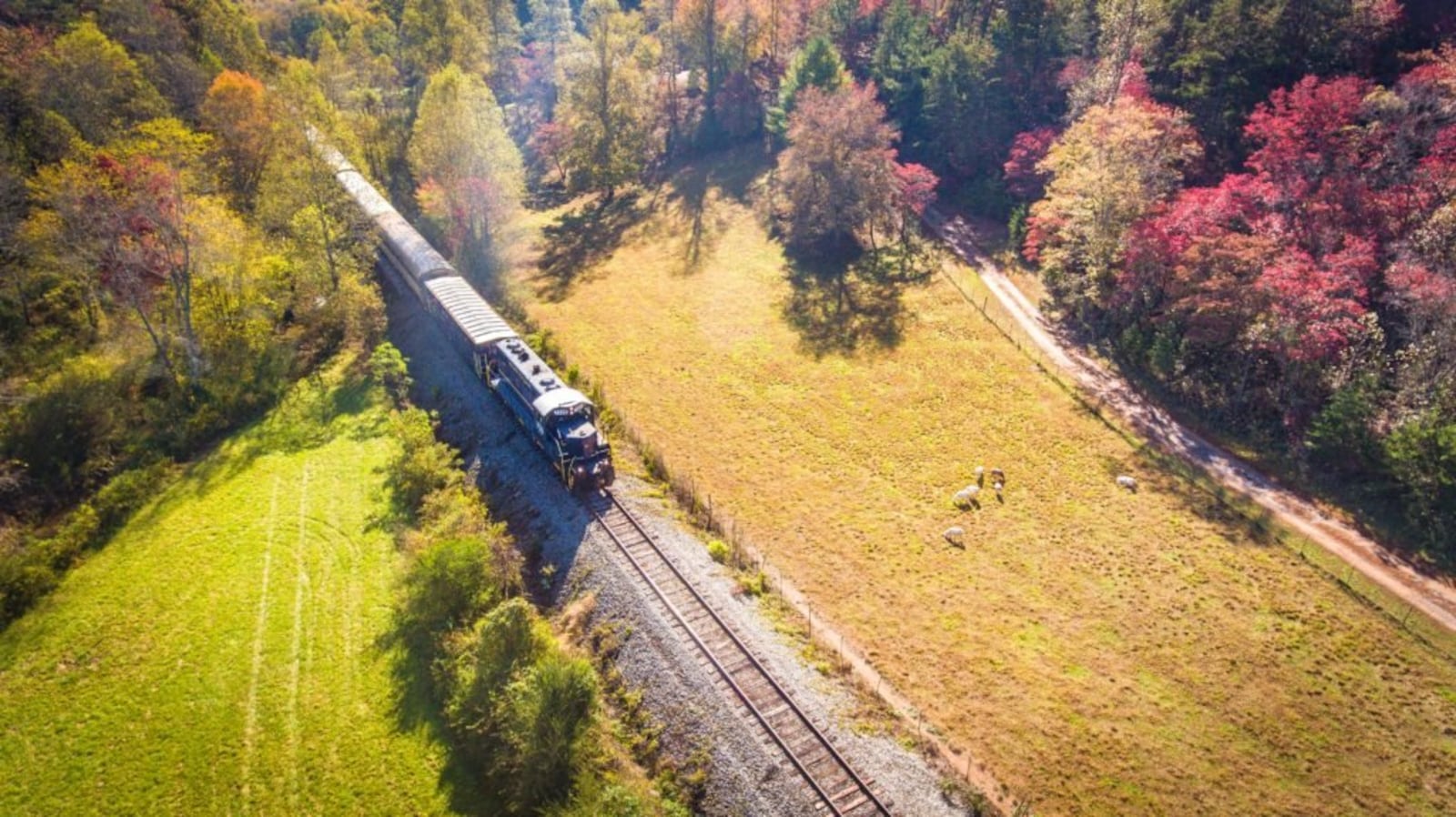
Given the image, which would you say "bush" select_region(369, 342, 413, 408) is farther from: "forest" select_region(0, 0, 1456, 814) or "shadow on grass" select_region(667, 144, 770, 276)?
"shadow on grass" select_region(667, 144, 770, 276)

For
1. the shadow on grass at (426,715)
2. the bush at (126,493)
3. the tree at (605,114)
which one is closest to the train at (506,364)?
the shadow on grass at (426,715)

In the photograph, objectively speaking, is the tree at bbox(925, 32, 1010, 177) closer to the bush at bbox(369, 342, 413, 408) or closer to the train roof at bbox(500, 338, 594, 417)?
the train roof at bbox(500, 338, 594, 417)

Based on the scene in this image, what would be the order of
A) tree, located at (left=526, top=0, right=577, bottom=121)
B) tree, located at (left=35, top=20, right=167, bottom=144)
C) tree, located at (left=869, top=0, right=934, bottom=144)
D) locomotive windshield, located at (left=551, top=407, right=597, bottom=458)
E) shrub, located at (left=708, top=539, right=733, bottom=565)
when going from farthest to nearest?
tree, located at (left=526, top=0, right=577, bottom=121), tree, located at (left=869, top=0, right=934, bottom=144), tree, located at (left=35, top=20, right=167, bottom=144), locomotive windshield, located at (left=551, top=407, right=597, bottom=458), shrub, located at (left=708, top=539, right=733, bottom=565)

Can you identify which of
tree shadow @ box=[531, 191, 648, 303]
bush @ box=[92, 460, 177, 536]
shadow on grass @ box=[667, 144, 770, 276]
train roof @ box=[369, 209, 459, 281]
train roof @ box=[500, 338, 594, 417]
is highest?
train roof @ box=[369, 209, 459, 281]

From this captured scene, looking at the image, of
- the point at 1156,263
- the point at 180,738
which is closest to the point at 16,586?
the point at 180,738

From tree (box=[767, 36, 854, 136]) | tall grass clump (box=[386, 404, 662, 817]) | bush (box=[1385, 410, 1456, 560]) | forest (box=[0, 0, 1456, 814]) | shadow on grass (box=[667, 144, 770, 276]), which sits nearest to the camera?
tall grass clump (box=[386, 404, 662, 817])

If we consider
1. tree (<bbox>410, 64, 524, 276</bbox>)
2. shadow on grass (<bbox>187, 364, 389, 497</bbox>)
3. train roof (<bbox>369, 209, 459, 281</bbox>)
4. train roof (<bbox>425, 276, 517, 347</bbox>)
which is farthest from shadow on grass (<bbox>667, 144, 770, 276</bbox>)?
shadow on grass (<bbox>187, 364, 389, 497</bbox>)

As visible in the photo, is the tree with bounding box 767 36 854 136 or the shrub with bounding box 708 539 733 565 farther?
the tree with bounding box 767 36 854 136

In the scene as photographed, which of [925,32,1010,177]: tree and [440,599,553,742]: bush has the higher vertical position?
[925,32,1010,177]: tree
